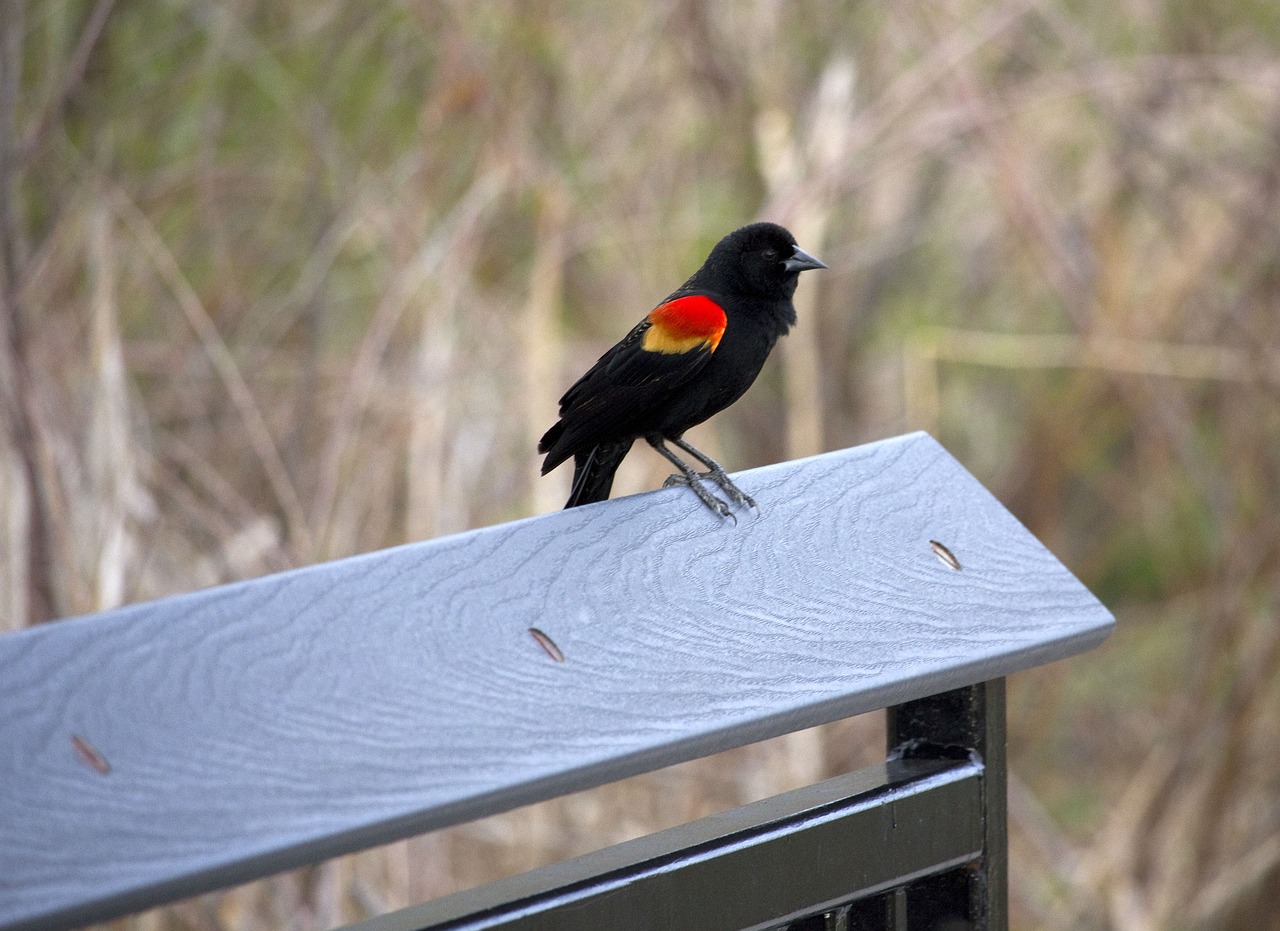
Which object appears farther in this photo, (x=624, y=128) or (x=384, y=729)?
(x=624, y=128)

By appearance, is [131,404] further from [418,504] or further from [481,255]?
[481,255]

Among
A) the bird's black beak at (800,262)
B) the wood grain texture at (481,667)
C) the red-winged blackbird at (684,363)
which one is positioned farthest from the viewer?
the bird's black beak at (800,262)

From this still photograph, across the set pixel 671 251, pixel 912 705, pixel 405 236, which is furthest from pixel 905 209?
pixel 912 705

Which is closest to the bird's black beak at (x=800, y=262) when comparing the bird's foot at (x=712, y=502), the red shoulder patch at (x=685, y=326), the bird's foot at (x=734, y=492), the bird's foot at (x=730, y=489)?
the red shoulder patch at (x=685, y=326)

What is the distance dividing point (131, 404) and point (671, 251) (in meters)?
1.94

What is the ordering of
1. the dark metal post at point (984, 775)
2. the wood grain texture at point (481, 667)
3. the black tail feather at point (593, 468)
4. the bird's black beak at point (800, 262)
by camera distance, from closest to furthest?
the wood grain texture at point (481, 667) → the dark metal post at point (984, 775) → the black tail feather at point (593, 468) → the bird's black beak at point (800, 262)

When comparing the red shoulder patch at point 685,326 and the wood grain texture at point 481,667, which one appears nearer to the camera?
the wood grain texture at point 481,667

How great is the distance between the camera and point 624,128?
423 centimetres

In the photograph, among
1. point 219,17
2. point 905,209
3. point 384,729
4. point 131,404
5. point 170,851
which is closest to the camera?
point 170,851

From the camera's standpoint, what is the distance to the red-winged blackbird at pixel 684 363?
2.04 metres

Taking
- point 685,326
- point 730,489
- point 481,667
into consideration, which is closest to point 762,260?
point 685,326

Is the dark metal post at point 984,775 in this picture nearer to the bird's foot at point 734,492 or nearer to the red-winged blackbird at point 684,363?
the bird's foot at point 734,492

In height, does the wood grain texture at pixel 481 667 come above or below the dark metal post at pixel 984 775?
above

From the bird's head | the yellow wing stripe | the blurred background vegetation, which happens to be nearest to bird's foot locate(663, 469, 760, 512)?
the yellow wing stripe
